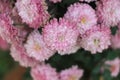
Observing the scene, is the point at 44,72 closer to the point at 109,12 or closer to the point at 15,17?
the point at 15,17

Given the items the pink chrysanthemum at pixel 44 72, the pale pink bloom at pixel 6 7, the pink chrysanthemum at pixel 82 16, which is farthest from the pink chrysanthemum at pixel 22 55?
the pink chrysanthemum at pixel 82 16

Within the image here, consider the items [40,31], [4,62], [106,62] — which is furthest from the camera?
[4,62]

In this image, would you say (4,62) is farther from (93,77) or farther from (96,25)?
(96,25)

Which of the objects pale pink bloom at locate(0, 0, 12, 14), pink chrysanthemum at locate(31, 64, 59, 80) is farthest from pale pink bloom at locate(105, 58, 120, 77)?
pale pink bloom at locate(0, 0, 12, 14)

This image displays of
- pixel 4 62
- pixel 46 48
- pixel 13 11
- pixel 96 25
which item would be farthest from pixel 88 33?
Answer: pixel 4 62

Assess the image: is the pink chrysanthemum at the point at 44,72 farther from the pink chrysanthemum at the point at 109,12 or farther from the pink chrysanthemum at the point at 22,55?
the pink chrysanthemum at the point at 109,12

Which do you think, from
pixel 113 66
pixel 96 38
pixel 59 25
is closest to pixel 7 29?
pixel 59 25
